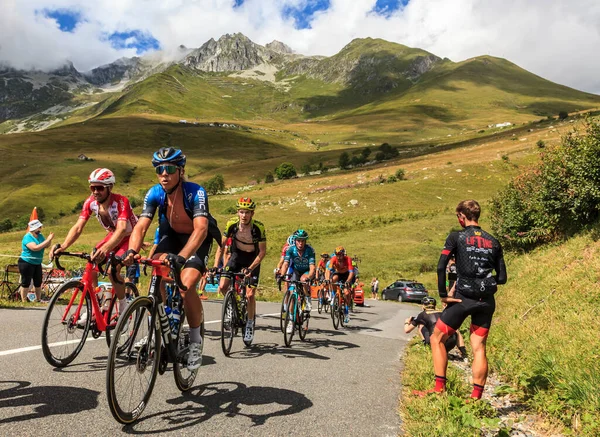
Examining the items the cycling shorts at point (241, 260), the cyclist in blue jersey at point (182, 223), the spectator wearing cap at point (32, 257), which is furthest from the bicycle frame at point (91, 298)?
the spectator wearing cap at point (32, 257)

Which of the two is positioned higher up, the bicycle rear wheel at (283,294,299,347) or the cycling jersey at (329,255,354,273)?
the cycling jersey at (329,255,354,273)

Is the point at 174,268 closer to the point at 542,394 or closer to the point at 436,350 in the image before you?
the point at 436,350

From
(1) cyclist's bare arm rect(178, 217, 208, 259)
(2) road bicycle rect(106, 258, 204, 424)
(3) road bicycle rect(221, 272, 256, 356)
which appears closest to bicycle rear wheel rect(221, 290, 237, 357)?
(3) road bicycle rect(221, 272, 256, 356)

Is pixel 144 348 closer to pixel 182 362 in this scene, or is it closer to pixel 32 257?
pixel 182 362

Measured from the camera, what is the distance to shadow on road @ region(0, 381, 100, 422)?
437cm

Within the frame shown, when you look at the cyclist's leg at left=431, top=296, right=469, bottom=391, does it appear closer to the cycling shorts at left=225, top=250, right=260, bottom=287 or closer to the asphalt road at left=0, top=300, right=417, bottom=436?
the asphalt road at left=0, top=300, right=417, bottom=436

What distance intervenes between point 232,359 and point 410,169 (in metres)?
82.6

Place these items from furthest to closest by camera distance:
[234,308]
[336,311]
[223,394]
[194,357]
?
[336,311], [234,308], [223,394], [194,357]

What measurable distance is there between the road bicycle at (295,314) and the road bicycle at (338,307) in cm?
252

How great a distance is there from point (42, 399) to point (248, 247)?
4873 millimetres

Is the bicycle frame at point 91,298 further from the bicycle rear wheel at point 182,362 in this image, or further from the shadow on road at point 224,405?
the shadow on road at point 224,405

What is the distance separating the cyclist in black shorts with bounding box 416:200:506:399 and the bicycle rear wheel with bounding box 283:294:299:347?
3912mm

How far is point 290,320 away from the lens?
9.30 meters

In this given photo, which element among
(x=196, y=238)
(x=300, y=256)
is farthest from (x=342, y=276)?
(x=196, y=238)
